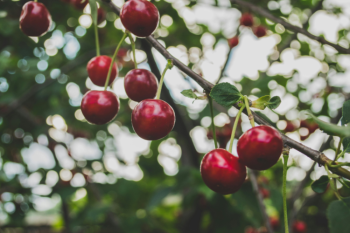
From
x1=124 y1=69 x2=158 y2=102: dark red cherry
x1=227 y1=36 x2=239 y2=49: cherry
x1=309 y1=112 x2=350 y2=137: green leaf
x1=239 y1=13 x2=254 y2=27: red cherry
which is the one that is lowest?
x1=227 y1=36 x2=239 y2=49: cherry

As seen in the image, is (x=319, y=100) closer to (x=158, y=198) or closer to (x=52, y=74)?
(x=158, y=198)

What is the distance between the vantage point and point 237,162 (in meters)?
0.80

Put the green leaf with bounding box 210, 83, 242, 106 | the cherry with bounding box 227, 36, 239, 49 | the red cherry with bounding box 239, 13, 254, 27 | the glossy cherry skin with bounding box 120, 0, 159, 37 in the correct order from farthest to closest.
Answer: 1. the red cherry with bounding box 239, 13, 254, 27
2. the cherry with bounding box 227, 36, 239, 49
3. the glossy cherry skin with bounding box 120, 0, 159, 37
4. the green leaf with bounding box 210, 83, 242, 106

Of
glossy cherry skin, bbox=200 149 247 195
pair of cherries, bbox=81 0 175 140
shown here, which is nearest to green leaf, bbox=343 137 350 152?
glossy cherry skin, bbox=200 149 247 195

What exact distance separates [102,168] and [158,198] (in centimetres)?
167

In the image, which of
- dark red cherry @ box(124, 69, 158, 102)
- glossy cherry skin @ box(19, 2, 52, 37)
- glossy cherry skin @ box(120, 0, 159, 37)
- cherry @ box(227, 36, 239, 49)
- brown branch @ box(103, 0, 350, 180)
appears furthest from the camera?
cherry @ box(227, 36, 239, 49)

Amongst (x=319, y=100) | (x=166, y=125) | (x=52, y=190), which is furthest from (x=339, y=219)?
(x=52, y=190)

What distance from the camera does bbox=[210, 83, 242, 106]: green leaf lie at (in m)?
0.75

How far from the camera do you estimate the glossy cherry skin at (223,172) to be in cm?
77

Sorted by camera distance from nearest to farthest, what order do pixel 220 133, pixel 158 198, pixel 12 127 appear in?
1. pixel 158 198
2. pixel 220 133
3. pixel 12 127

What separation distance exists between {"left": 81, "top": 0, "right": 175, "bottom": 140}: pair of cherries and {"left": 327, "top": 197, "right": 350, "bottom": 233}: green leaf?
24.6 inches

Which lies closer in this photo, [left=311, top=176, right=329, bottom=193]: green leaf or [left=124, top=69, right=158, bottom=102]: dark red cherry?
[left=311, top=176, right=329, bottom=193]: green leaf

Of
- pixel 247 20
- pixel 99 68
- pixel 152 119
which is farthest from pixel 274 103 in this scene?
pixel 247 20

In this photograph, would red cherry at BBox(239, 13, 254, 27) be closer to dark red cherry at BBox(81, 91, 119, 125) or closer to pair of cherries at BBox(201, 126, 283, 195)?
dark red cherry at BBox(81, 91, 119, 125)
